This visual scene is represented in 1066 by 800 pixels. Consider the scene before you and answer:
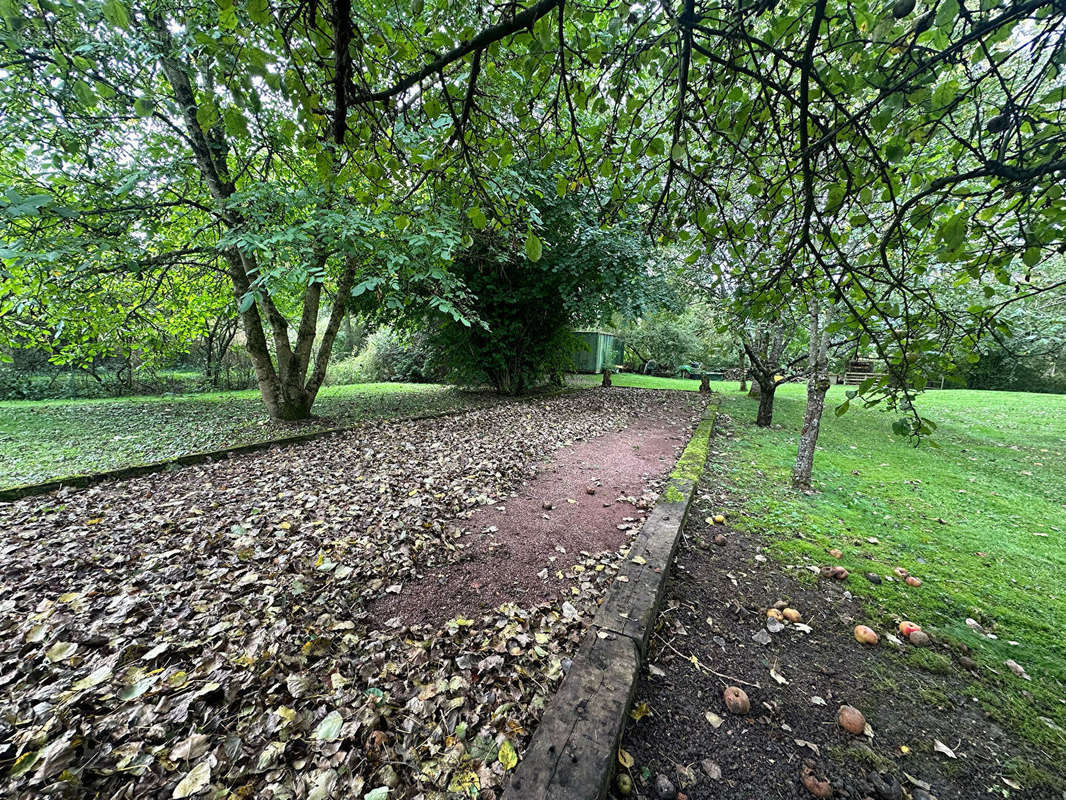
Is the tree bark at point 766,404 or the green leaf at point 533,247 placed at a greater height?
the green leaf at point 533,247

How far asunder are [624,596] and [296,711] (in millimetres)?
1697

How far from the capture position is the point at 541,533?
3.40m

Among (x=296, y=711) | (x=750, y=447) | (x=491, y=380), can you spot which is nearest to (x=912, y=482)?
(x=750, y=447)

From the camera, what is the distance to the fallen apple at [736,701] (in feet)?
6.20

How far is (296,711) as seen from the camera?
5.73ft

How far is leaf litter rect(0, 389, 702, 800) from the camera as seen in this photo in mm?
1504

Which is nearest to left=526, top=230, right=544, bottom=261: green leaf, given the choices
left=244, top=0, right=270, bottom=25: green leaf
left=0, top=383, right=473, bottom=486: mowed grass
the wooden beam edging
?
left=244, top=0, right=270, bottom=25: green leaf

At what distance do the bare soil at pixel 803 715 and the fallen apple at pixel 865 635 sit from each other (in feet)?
0.12

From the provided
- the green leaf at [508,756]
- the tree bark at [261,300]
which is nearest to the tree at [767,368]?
the tree bark at [261,300]

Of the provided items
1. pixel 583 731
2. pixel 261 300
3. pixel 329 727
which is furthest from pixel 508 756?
pixel 261 300

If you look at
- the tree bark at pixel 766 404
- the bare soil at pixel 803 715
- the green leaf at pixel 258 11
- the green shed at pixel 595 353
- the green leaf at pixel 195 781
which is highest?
the green leaf at pixel 258 11

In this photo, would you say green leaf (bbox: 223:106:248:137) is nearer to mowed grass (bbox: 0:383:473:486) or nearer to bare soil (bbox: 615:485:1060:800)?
bare soil (bbox: 615:485:1060:800)

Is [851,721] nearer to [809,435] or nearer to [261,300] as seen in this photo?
[809,435]

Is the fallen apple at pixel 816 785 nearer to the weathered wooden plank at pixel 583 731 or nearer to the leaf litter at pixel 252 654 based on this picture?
the weathered wooden plank at pixel 583 731
